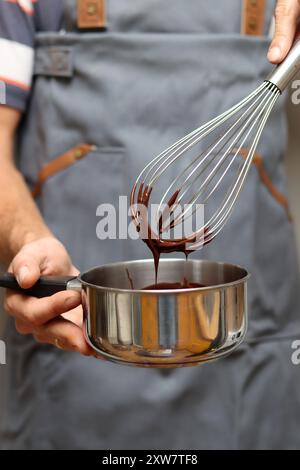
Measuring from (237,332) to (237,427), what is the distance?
32 cm

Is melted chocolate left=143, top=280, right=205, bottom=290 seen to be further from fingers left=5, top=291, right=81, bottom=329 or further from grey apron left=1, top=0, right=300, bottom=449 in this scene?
grey apron left=1, top=0, right=300, bottom=449

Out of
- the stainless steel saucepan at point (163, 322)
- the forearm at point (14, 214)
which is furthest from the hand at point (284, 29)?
Answer: the forearm at point (14, 214)

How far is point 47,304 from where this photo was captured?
19.9 inches

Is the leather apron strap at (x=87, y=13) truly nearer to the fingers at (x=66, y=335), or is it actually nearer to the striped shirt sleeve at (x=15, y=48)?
the striped shirt sleeve at (x=15, y=48)

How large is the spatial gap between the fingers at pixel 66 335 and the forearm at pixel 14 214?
121 millimetres

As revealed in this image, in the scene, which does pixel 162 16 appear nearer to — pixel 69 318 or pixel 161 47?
pixel 161 47

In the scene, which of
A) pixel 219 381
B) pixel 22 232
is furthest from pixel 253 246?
pixel 22 232

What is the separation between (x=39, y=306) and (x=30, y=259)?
0.13 feet

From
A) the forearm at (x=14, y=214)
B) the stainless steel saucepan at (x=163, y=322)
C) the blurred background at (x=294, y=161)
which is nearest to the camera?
the stainless steel saucepan at (x=163, y=322)

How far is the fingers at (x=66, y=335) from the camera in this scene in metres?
0.50

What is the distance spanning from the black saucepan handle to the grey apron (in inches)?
8.1

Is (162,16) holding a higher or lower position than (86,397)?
higher

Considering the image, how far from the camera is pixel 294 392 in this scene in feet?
2.49

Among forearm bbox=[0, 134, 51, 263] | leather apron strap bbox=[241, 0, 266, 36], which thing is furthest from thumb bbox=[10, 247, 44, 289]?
leather apron strap bbox=[241, 0, 266, 36]
